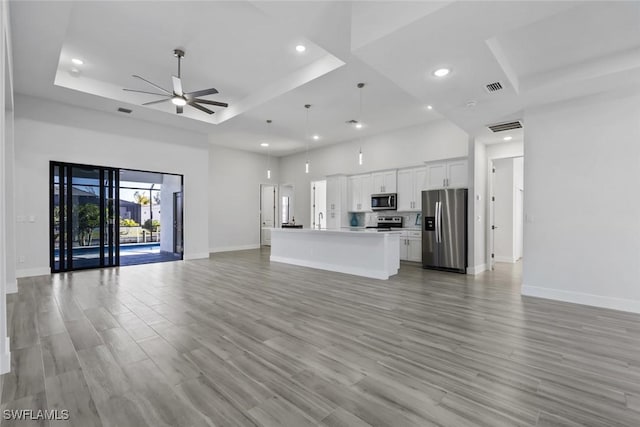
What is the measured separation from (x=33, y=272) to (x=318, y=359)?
20.4 ft

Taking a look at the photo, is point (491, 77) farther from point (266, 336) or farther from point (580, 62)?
point (266, 336)

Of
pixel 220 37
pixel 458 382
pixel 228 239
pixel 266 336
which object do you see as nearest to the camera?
pixel 458 382

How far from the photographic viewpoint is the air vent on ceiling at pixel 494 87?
3.69m

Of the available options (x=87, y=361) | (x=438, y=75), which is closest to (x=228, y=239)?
(x=87, y=361)

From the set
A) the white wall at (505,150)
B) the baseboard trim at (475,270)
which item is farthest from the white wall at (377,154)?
the baseboard trim at (475,270)

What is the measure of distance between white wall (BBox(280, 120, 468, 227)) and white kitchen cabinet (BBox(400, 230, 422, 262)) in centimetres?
178

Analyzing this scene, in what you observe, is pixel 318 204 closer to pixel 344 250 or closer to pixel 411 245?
pixel 411 245

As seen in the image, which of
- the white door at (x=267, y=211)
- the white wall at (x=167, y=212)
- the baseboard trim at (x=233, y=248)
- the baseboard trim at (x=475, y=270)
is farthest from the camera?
the white door at (x=267, y=211)

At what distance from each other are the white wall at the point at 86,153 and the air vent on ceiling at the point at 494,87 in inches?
269

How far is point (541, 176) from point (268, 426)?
4881mm

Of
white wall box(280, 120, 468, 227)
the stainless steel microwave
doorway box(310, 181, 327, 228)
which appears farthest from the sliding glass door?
the stainless steel microwave

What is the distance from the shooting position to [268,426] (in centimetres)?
162

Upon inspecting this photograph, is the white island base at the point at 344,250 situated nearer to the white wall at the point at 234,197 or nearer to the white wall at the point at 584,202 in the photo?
the white wall at the point at 584,202

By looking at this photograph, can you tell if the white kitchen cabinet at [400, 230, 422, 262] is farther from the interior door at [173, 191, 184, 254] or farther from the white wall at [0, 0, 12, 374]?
the white wall at [0, 0, 12, 374]
